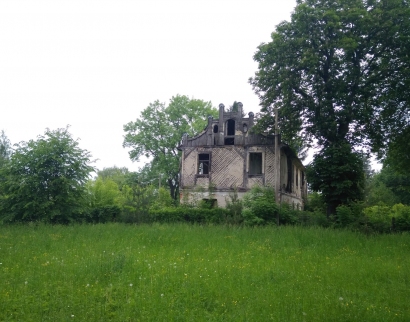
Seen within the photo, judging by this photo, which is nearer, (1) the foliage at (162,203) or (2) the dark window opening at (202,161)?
(1) the foliage at (162,203)

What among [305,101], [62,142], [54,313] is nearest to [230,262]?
[54,313]

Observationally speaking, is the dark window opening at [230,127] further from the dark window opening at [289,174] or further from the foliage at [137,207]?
the foliage at [137,207]

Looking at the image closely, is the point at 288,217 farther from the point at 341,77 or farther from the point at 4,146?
the point at 4,146

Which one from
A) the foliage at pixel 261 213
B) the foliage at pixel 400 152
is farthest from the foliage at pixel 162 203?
the foliage at pixel 400 152

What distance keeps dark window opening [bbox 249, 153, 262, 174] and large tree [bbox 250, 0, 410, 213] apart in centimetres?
540

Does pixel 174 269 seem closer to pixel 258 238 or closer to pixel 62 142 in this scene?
pixel 258 238

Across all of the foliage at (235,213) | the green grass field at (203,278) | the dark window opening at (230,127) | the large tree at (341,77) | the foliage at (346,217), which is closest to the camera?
the green grass field at (203,278)

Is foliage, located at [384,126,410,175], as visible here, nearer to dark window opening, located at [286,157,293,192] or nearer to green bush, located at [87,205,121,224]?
dark window opening, located at [286,157,293,192]

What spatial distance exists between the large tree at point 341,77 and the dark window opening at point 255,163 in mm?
5398

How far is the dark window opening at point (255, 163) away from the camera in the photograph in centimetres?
3375

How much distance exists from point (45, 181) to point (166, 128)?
1052 inches

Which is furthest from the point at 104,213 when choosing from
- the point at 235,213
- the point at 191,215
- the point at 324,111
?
the point at 324,111

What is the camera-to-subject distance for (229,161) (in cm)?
3372

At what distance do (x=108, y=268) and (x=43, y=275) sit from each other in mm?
1717
